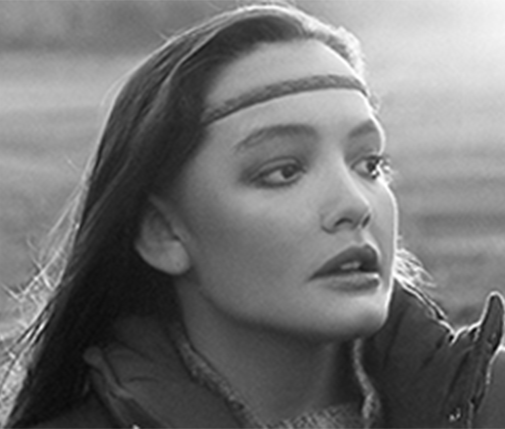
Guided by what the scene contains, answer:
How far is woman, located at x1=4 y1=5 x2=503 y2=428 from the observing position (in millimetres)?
2055

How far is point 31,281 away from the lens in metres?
2.38

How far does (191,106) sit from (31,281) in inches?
16.0

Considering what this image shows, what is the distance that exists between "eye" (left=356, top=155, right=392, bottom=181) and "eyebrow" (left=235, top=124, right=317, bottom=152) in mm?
78

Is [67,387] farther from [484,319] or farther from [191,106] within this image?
[484,319]

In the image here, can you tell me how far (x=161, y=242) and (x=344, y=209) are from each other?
0.27 metres

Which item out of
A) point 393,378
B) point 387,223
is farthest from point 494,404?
point 387,223

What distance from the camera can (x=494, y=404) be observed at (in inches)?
83.1

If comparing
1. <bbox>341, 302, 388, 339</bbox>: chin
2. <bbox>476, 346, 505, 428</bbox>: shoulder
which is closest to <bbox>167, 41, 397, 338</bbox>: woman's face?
<bbox>341, 302, 388, 339</bbox>: chin

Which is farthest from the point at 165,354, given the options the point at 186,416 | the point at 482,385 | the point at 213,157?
the point at 482,385

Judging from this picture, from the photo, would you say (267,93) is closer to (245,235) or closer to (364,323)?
Answer: (245,235)

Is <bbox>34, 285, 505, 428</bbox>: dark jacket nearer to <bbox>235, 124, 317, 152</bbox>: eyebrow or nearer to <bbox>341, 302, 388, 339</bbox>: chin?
<bbox>341, 302, 388, 339</bbox>: chin

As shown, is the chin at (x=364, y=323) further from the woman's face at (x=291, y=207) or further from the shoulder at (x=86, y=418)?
the shoulder at (x=86, y=418)

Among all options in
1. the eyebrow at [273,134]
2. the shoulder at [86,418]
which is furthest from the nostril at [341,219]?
the shoulder at [86,418]

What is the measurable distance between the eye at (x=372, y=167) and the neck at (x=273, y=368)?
0.22 meters
